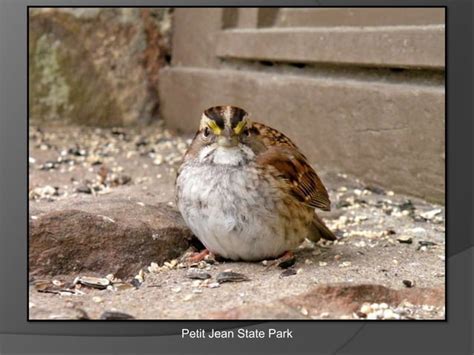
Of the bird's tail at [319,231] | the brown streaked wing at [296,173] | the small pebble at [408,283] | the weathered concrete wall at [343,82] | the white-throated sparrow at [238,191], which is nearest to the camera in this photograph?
the small pebble at [408,283]

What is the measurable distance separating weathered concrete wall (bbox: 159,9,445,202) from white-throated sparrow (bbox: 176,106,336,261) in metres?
1.04

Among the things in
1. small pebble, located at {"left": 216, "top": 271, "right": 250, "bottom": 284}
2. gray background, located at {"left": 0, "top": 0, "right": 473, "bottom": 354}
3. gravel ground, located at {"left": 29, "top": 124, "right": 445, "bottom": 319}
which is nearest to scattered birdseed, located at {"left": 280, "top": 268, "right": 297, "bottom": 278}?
gravel ground, located at {"left": 29, "top": 124, "right": 445, "bottom": 319}

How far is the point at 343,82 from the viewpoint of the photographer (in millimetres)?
4430

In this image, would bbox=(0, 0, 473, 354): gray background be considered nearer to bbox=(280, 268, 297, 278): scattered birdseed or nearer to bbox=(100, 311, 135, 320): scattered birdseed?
bbox=(100, 311, 135, 320): scattered birdseed

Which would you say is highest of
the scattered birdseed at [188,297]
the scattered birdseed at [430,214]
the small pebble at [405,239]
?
the scattered birdseed at [430,214]

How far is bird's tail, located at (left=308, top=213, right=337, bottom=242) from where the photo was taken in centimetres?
338

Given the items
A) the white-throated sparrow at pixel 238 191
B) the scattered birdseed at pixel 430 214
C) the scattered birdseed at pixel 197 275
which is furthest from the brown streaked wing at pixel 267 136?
the scattered birdseed at pixel 430 214

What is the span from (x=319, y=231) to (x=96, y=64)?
2.96 metres

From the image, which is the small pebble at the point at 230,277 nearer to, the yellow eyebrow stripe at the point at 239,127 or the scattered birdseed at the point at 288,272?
the scattered birdseed at the point at 288,272

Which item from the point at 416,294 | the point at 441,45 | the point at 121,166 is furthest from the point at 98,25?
the point at 416,294

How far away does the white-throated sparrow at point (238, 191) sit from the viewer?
2869 millimetres

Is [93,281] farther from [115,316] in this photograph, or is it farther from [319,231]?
[319,231]

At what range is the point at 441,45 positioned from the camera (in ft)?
12.2

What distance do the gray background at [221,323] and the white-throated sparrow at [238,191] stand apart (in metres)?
0.47
